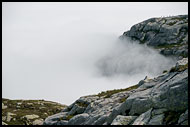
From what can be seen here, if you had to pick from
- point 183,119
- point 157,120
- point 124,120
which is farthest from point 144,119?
point 183,119

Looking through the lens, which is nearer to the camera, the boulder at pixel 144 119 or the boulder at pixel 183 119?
the boulder at pixel 183 119

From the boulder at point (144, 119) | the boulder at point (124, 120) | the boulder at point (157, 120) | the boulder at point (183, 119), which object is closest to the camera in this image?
the boulder at point (183, 119)

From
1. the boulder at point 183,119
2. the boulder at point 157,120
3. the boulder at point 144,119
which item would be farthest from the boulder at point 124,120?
the boulder at point 183,119

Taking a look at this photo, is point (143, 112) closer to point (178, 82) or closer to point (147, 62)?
point (178, 82)

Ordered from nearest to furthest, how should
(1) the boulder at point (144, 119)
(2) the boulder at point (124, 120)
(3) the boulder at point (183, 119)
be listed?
(3) the boulder at point (183, 119)
(1) the boulder at point (144, 119)
(2) the boulder at point (124, 120)

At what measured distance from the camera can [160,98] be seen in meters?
29.0

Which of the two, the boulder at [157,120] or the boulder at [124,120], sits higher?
the boulder at [124,120]

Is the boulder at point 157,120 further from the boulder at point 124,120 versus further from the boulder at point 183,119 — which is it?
the boulder at point 124,120

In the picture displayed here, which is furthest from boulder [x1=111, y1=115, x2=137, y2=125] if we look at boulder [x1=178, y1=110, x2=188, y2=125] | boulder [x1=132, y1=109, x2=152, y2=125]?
boulder [x1=178, y1=110, x2=188, y2=125]

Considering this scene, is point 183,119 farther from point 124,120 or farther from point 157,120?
point 124,120

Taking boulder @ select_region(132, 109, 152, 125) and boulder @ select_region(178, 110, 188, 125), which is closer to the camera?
boulder @ select_region(178, 110, 188, 125)

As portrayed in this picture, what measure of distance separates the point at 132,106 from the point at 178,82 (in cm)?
789

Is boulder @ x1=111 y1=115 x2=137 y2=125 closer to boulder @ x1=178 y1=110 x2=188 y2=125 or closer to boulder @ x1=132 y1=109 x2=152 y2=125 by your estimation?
boulder @ x1=132 y1=109 x2=152 y2=125

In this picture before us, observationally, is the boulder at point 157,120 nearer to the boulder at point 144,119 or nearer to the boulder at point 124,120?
the boulder at point 144,119
